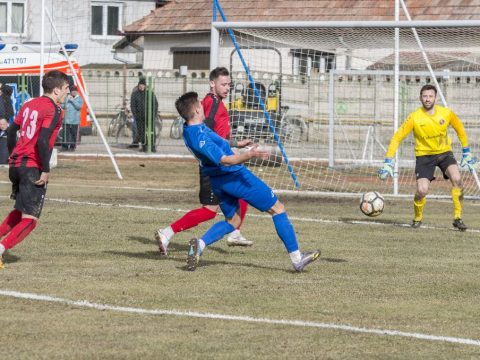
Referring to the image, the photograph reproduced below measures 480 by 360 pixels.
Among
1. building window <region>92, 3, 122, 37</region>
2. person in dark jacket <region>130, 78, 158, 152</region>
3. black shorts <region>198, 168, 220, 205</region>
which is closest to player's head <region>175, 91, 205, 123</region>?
black shorts <region>198, 168, 220, 205</region>

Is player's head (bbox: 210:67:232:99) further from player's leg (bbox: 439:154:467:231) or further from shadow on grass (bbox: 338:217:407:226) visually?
player's leg (bbox: 439:154:467:231)

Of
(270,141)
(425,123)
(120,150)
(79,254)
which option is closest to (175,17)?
(120,150)

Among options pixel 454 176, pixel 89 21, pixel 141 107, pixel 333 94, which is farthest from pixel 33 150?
pixel 89 21

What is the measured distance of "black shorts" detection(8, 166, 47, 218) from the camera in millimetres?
10664

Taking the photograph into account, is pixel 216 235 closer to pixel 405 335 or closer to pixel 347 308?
pixel 347 308

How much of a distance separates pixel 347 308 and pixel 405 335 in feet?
3.45

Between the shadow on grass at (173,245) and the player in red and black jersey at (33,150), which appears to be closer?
the player in red and black jersey at (33,150)

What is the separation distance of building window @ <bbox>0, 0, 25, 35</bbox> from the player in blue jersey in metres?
40.0

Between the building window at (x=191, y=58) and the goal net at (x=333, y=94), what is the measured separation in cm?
1036

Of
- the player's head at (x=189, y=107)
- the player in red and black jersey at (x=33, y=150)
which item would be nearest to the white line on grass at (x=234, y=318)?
the player in red and black jersey at (x=33, y=150)

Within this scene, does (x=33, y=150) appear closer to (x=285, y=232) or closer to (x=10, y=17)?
(x=285, y=232)

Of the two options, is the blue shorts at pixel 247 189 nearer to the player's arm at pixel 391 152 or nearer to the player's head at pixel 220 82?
the player's head at pixel 220 82

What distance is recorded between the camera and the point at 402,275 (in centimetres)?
1084

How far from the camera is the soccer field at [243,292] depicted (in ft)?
25.0
